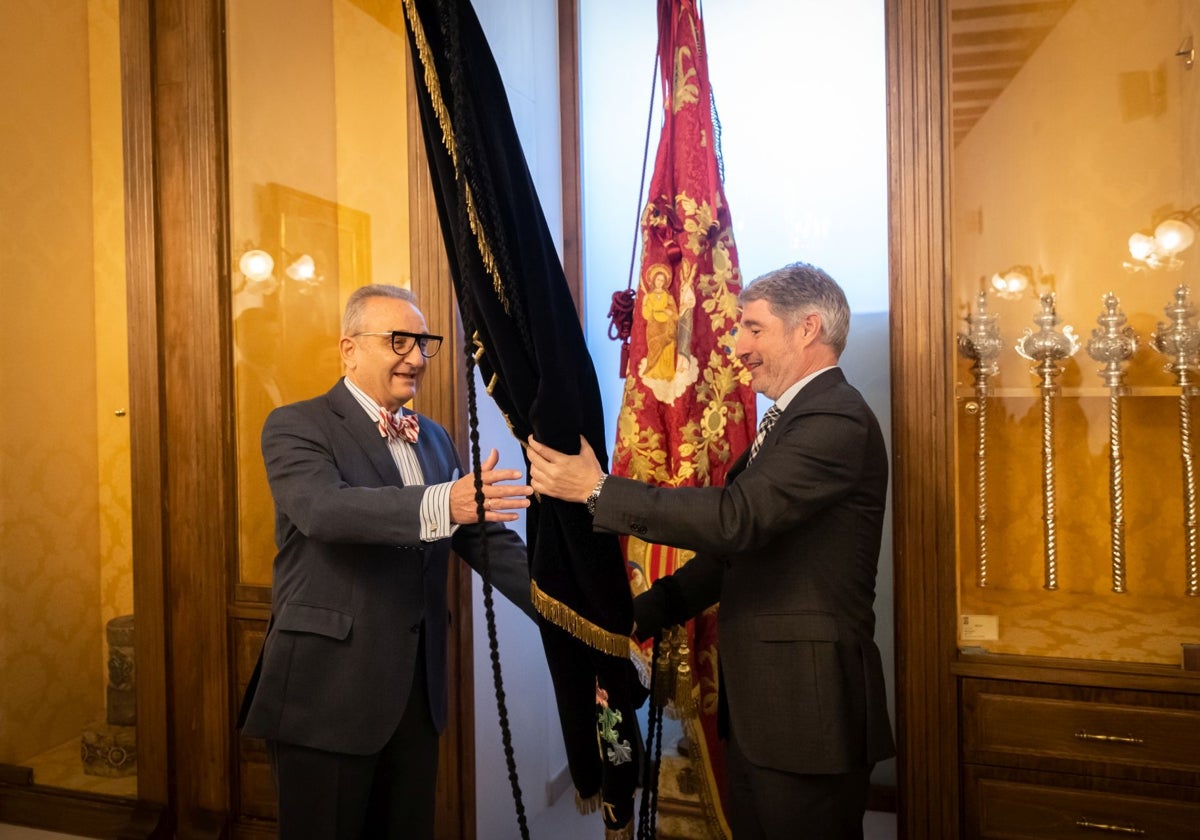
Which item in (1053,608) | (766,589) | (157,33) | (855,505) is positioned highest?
(157,33)

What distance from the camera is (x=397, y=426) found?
1.98m

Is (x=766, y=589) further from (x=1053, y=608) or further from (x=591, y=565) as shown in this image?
(x=1053, y=608)

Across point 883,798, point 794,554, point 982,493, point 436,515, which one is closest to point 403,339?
point 436,515

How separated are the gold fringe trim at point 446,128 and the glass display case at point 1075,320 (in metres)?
1.24

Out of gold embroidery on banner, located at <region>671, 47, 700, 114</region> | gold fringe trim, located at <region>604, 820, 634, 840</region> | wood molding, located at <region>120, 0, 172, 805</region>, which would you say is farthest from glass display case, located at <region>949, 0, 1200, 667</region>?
wood molding, located at <region>120, 0, 172, 805</region>

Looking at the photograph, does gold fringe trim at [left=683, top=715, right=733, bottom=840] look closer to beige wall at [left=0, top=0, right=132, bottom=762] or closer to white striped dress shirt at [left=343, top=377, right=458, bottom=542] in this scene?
white striped dress shirt at [left=343, top=377, right=458, bottom=542]

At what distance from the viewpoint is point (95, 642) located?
3152 mm

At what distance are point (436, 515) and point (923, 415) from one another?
119 centimetres

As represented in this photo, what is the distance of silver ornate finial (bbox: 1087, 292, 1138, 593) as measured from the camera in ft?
7.13

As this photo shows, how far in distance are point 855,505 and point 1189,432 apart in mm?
1086

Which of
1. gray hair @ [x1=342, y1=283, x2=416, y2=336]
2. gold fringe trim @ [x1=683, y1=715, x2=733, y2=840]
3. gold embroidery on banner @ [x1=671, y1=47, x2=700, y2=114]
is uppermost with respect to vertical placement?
gold embroidery on banner @ [x1=671, y1=47, x2=700, y2=114]

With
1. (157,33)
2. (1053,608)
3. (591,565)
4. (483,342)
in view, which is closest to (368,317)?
(483,342)

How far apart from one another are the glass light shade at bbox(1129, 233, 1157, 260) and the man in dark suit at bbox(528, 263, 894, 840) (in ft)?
3.12

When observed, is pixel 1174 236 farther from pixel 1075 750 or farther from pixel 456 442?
pixel 456 442
